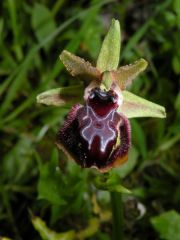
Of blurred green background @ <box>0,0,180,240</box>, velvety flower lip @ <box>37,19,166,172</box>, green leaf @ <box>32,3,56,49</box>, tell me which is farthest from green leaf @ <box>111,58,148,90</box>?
green leaf @ <box>32,3,56,49</box>

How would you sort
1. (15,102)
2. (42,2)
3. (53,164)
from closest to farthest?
(53,164)
(15,102)
(42,2)

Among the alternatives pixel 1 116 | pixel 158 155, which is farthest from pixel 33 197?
pixel 158 155

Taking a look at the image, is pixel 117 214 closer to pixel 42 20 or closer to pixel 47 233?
pixel 47 233

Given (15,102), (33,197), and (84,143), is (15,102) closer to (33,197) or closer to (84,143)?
(33,197)

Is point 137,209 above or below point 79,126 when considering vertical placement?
below

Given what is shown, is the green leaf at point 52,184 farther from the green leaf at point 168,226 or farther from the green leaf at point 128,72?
the green leaf at point 128,72

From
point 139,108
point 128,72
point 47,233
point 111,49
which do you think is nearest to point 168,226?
point 47,233

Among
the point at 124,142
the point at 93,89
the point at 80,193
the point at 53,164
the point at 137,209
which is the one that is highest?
the point at 93,89

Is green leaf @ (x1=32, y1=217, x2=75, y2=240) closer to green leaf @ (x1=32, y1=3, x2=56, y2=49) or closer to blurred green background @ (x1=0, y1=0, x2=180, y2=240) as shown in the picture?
blurred green background @ (x1=0, y1=0, x2=180, y2=240)
